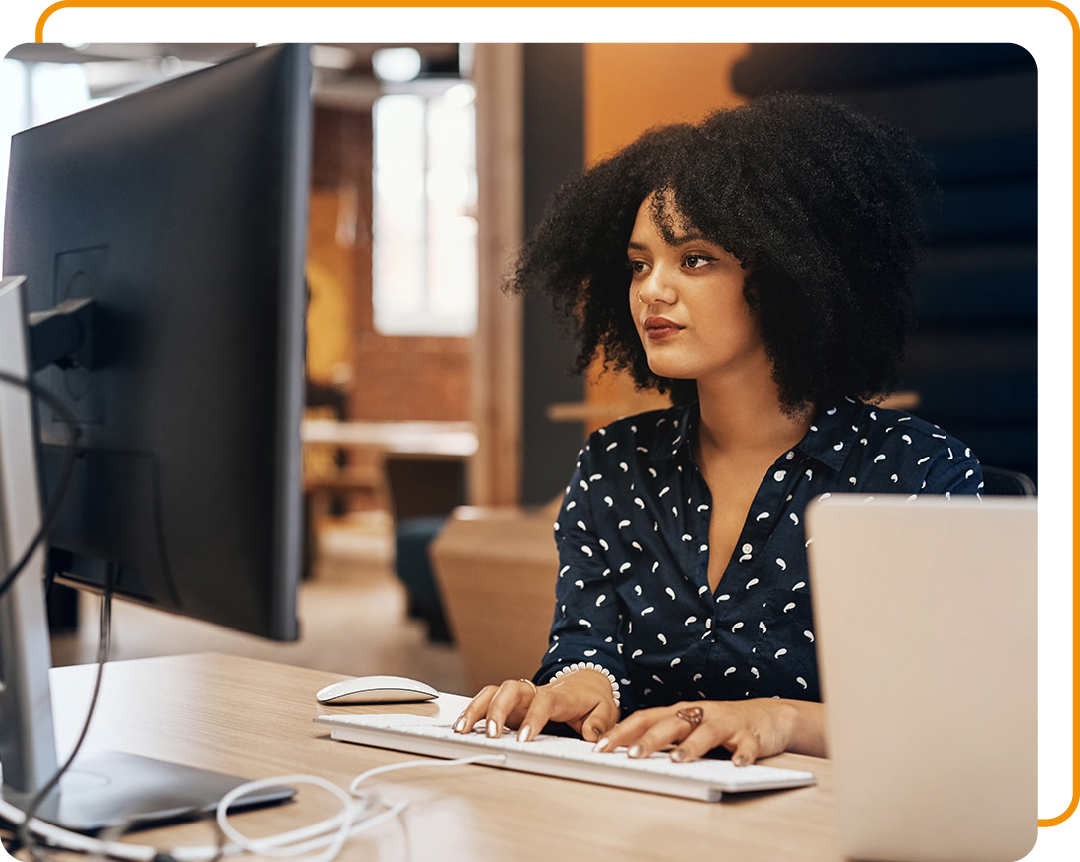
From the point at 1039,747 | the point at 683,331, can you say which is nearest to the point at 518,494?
the point at 683,331

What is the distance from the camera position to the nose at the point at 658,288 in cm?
134

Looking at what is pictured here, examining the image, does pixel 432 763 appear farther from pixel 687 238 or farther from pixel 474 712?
pixel 687 238

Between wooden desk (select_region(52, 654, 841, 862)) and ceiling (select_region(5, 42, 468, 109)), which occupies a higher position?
ceiling (select_region(5, 42, 468, 109))

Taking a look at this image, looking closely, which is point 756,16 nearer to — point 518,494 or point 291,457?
point 518,494

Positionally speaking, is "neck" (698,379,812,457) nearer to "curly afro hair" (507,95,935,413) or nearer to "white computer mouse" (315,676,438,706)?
"curly afro hair" (507,95,935,413)

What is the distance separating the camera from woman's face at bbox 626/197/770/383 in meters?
1.34

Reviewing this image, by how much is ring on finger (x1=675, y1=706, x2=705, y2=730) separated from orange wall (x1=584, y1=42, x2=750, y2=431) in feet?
8.53

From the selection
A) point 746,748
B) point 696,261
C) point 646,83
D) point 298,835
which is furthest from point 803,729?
point 646,83

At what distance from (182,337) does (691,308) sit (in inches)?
27.1

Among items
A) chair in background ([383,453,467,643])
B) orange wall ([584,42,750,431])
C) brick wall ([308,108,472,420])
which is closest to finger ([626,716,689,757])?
orange wall ([584,42,750,431])

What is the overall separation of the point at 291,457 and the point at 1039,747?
0.50m

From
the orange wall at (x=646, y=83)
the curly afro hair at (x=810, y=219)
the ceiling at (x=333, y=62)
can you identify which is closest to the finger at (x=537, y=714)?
the curly afro hair at (x=810, y=219)

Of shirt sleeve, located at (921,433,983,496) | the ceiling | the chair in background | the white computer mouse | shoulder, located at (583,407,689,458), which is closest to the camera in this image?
the white computer mouse

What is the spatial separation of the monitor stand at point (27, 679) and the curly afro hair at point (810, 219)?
786 mm
